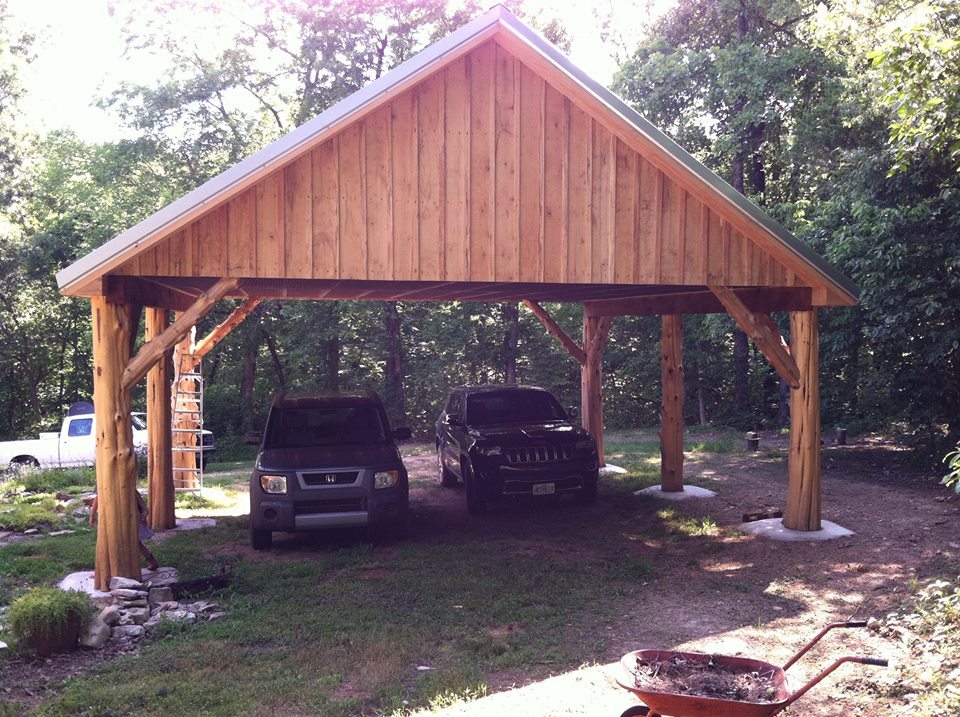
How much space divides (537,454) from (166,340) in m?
5.49

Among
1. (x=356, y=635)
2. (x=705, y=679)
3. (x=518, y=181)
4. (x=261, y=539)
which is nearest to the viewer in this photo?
(x=705, y=679)

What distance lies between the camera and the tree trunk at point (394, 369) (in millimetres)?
27547

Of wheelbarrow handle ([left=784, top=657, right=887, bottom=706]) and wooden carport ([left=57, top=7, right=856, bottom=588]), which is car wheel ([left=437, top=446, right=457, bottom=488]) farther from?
wheelbarrow handle ([left=784, top=657, right=887, bottom=706])

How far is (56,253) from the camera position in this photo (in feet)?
91.5

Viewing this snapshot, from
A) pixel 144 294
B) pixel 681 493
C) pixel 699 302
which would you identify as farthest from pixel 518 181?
pixel 681 493

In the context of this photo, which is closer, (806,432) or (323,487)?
(323,487)

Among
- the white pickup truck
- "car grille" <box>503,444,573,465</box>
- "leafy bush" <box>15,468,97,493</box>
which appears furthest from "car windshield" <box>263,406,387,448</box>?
the white pickup truck

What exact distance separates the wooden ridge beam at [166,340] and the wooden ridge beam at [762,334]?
542 cm

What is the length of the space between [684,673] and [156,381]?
867 centimetres

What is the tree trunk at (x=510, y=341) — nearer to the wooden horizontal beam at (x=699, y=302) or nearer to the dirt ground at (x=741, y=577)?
the wooden horizontal beam at (x=699, y=302)

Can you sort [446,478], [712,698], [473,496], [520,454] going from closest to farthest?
[712,698] < [520,454] < [473,496] < [446,478]

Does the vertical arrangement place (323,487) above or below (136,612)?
above

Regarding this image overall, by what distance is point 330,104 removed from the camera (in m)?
25.7

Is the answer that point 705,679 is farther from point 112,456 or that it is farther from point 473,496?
point 473,496
